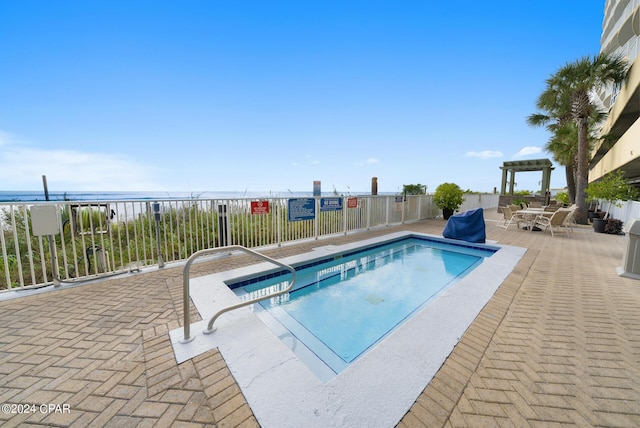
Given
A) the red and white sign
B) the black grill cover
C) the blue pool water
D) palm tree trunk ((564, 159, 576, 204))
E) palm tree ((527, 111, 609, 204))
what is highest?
palm tree ((527, 111, 609, 204))

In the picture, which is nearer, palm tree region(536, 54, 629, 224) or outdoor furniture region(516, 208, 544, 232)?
outdoor furniture region(516, 208, 544, 232)

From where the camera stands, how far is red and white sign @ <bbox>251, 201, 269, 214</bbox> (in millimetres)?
5094

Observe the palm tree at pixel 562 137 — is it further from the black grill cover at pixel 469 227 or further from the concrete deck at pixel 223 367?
the concrete deck at pixel 223 367

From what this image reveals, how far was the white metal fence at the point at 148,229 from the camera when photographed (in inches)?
131

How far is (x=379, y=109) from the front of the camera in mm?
16094

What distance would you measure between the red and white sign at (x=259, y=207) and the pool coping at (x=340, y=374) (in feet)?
7.87

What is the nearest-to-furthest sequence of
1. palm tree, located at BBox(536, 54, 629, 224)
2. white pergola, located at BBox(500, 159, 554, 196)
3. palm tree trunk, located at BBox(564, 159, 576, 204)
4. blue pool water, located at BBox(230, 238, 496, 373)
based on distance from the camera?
blue pool water, located at BBox(230, 238, 496, 373) < palm tree, located at BBox(536, 54, 629, 224) < palm tree trunk, located at BBox(564, 159, 576, 204) < white pergola, located at BBox(500, 159, 554, 196)

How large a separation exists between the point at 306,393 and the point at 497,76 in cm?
1571

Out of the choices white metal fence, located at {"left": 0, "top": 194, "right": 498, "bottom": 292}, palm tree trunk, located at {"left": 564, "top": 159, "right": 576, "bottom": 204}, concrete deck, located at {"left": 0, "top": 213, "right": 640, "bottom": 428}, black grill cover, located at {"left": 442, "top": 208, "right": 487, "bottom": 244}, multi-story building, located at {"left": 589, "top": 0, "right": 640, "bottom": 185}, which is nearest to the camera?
concrete deck, located at {"left": 0, "top": 213, "right": 640, "bottom": 428}

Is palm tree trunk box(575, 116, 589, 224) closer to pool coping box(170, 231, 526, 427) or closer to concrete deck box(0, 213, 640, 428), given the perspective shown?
concrete deck box(0, 213, 640, 428)

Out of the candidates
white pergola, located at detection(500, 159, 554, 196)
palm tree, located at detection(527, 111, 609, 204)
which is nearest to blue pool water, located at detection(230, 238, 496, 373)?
palm tree, located at detection(527, 111, 609, 204)

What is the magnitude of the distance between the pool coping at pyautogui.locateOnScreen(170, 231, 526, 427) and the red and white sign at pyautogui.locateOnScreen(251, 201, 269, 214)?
240 centimetres

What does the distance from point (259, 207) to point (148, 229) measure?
222 centimetres

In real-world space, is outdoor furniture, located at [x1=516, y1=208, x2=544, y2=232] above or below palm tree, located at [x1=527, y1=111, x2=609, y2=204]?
below
